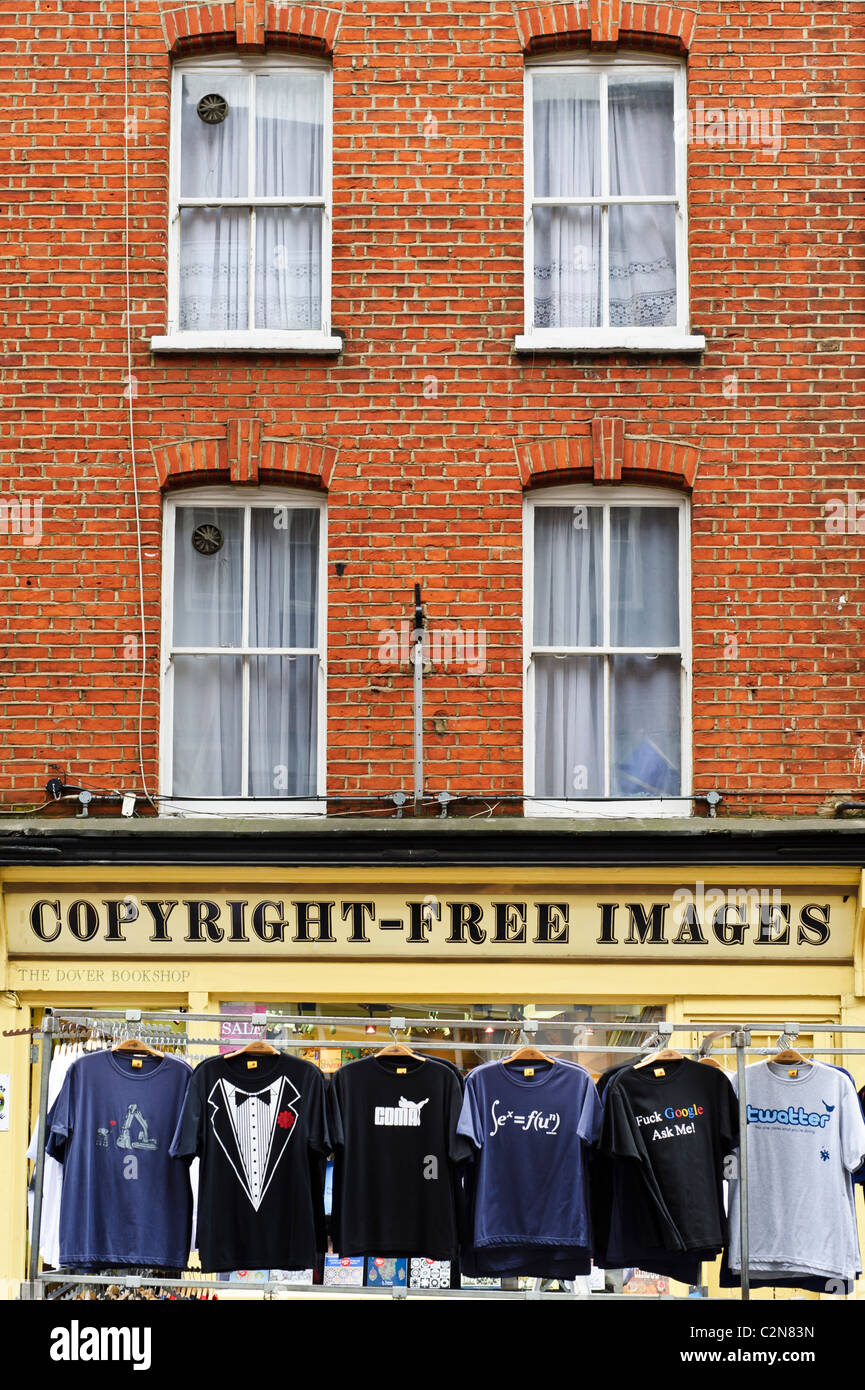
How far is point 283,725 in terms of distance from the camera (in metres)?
12.4

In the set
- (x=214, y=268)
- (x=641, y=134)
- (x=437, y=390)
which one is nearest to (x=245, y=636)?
(x=437, y=390)

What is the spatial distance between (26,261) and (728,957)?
7.28 meters

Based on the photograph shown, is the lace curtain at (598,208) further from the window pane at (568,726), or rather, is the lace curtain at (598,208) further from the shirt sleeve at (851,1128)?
the shirt sleeve at (851,1128)

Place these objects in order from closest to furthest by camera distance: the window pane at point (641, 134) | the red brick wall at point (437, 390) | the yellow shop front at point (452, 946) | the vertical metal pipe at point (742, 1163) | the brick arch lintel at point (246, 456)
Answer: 1. the vertical metal pipe at point (742, 1163)
2. the yellow shop front at point (452, 946)
3. the red brick wall at point (437, 390)
4. the brick arch lintel at point (246, 456)
5. the window pane at point (641, 134)

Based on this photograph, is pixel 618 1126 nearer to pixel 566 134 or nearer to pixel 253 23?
pixel 566 134

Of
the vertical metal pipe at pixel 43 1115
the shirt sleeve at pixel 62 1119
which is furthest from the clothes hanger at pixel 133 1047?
the vertical metal pipe at pixel 43 1115

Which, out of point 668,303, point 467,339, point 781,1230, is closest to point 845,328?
point 668,303

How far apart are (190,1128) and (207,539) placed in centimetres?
490

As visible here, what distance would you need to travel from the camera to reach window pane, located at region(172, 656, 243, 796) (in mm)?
12344

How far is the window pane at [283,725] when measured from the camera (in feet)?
40.5

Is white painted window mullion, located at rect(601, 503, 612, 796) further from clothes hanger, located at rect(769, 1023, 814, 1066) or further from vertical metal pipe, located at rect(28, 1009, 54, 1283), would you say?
vertical metal pipe, located at rect(28, 1009, 54, 1283)

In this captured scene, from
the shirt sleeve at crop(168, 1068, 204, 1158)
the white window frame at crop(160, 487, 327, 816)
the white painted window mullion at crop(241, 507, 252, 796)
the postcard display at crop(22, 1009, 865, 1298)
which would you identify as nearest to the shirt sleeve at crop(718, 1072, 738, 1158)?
the postcard display at crop(22, 1009, 865, 1298)

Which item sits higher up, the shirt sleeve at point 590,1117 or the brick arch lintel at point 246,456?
the brick arch lintel at point 246,456

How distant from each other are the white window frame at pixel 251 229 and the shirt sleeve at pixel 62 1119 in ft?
18.4
